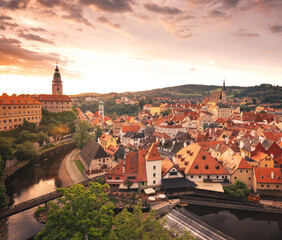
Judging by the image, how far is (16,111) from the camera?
67.1m

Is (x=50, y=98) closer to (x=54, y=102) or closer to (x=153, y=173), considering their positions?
(x=54, y=102)

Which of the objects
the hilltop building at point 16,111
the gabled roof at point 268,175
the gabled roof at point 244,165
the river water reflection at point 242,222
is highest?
the hilltop building at point 16,111

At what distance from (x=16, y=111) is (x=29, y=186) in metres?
39.9

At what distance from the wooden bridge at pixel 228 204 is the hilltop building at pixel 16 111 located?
205ft

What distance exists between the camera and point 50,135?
7212 centimetres

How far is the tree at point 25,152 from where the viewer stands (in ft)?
166

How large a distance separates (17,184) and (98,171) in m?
16.9

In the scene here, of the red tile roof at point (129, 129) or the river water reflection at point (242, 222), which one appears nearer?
the river water reflection at point (242, 222)

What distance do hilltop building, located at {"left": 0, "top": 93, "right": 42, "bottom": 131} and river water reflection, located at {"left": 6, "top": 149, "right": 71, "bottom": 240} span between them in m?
21.5

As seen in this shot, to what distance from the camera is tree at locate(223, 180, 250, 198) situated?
30297mm

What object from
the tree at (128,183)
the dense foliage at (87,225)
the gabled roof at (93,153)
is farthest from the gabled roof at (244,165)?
the gabled roof at (93,153)

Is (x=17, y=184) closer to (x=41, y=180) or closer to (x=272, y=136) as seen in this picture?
(x=41, y=180)

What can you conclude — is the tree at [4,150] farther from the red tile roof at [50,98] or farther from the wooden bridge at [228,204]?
the red tile roof at [50,98]

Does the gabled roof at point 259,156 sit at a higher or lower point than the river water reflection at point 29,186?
higher
